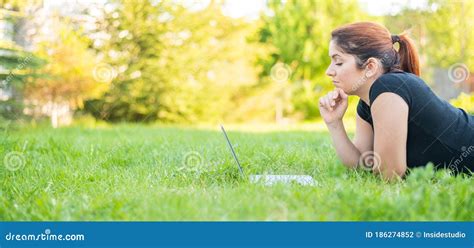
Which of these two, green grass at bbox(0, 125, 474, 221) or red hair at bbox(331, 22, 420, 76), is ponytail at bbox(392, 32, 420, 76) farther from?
green grass at bbox(0, 125, 474, 221)

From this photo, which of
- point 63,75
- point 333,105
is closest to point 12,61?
point 63,75

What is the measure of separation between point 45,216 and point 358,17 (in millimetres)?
14226

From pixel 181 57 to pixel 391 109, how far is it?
7927 millimetres

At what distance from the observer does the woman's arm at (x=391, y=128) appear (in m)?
2.48

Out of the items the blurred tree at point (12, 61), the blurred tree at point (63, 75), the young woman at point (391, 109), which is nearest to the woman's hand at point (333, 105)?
the young woman at point (391, 109)

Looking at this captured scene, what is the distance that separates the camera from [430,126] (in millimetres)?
2609

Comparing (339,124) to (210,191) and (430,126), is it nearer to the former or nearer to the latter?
(430,126)

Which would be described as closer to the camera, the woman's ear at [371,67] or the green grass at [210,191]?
the green grass at [210,191]

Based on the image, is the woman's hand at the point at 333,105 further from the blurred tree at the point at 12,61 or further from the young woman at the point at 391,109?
the blurred tree at the point at 12,61

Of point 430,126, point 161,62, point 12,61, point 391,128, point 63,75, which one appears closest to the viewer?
point 391,128

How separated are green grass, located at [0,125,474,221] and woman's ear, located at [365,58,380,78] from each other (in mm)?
518

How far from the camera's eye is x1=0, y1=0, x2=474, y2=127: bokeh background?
7.97 metres

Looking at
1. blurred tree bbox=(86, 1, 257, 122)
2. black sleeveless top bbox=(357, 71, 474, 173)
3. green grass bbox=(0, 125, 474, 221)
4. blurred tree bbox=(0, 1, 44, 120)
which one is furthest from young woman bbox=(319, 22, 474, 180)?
blurred tree bbox=(86, 1, 257, 122)

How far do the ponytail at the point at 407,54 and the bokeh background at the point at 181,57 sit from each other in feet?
13.1
